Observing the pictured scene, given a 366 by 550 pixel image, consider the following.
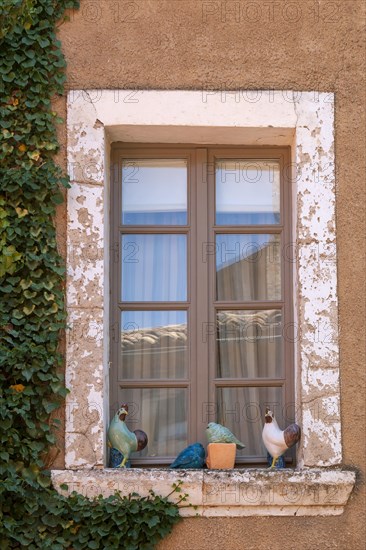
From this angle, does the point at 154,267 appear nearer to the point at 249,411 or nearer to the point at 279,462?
the point at 249,411

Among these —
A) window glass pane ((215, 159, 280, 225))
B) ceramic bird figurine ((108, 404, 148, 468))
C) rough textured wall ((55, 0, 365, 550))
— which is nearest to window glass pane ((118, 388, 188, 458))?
ceramic bird figurine ((108, 404, 148, 468))

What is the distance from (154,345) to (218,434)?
63cm

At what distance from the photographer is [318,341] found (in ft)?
16.5

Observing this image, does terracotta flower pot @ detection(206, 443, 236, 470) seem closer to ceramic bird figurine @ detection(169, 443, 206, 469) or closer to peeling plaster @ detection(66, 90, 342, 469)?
ceramic bird figurine @ detection(169, 443, 206, 469)

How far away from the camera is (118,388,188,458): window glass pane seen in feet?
17.1

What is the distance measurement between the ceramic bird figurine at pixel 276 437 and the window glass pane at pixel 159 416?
0.46 m

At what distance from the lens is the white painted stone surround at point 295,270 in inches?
191

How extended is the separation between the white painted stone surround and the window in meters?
0.15

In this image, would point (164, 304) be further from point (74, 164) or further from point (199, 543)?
point (199, 543)

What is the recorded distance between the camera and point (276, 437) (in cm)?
496

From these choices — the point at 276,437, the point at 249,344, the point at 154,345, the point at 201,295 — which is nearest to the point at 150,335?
the point at 154,345

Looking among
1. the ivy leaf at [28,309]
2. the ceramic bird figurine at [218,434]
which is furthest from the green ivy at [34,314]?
the ceramic bird figurine at [218,434]

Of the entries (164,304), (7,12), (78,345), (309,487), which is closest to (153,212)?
(164,304)

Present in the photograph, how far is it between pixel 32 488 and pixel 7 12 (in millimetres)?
2425
